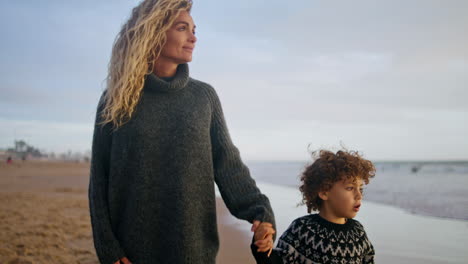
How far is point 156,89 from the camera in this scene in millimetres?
1774

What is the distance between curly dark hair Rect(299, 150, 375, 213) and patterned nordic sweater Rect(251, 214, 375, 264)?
0.58 ft

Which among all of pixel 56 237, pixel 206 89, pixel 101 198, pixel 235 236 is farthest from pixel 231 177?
pixel 56 237

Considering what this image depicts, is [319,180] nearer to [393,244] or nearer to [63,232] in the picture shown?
[393,244]

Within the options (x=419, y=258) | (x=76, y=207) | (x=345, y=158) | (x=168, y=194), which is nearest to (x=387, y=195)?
(x=419, y=258)

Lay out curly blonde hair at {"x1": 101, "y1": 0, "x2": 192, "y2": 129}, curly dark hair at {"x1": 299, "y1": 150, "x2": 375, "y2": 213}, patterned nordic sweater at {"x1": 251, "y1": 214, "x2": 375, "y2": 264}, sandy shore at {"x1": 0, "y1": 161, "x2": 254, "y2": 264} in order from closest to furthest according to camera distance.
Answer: curly blonde hair at {"x1": 101, "y1": 0, "x2": 192, "y2": 129}
patterned nordic sweater at {"x1": 251, "y1": 214, "x2": 375, "y2": 264}
curly dark hair at {"x1": 299, "y1": 150, "x2": 375, "y2": 213}
sandy shore at {"x1": 0, "y1": 161, "x2": 254, "y2": 264}

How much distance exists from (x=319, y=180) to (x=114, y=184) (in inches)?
46.0

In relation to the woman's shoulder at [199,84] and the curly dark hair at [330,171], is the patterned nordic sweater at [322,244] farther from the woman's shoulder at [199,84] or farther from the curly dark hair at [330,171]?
the woman's shoulder at [199,84]

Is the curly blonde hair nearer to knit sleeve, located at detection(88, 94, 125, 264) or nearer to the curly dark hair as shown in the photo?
knit sleeve, located at detection(88, 94, 125, 264)

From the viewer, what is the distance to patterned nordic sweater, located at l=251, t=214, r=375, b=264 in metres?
1.96

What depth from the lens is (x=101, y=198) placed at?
65.6 inches

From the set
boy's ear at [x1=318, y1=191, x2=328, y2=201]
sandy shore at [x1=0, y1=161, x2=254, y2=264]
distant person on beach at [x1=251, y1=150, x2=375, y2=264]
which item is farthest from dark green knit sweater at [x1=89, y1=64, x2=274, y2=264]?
sandy shore at [x1=0, y1=161, x2=254, y2=264]

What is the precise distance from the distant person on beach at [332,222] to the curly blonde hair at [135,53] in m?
1.03

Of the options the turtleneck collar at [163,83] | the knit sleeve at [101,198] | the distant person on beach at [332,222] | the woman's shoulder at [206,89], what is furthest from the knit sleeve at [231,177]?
the knit sleeve at [101,198]

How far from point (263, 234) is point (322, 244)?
56cm
